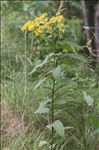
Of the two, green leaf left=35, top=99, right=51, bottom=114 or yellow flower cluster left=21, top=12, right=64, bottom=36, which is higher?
yellow flower cluster left=21, top=12, right=64, bottom=36

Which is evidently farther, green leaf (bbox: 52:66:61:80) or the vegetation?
the vegetation

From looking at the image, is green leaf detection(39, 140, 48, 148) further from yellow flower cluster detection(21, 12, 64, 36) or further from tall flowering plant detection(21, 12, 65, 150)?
yellow flower cluster detection(21, 12, 64, 36)

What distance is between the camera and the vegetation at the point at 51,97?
3408 millimetres

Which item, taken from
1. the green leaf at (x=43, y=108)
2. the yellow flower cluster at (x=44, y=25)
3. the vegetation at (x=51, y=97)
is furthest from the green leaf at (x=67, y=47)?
the green leaf at (x=43, y=108)

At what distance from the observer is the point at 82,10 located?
693cm

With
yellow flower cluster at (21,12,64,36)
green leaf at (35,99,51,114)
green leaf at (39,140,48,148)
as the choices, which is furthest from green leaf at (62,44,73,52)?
green leaf at (39,140,48,148)

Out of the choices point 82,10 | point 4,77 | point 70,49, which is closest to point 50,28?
point 70,49

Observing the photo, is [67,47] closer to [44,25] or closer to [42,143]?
[44,25]

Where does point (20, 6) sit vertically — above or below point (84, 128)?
above

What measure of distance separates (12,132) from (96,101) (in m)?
0.87

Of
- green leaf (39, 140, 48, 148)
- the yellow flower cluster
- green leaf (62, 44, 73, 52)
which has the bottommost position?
green leaf (39, 140, 48, 148)

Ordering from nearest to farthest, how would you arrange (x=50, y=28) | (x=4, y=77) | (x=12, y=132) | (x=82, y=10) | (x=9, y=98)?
1. (x=50, y=28)
2. (x=12, y=132)
3. (x=9, y=98)
4. (x=4, y=77)
5. (x=82, y=10)

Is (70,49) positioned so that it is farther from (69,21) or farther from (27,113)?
(69,21)

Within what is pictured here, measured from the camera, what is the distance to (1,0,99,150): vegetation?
3.41m
